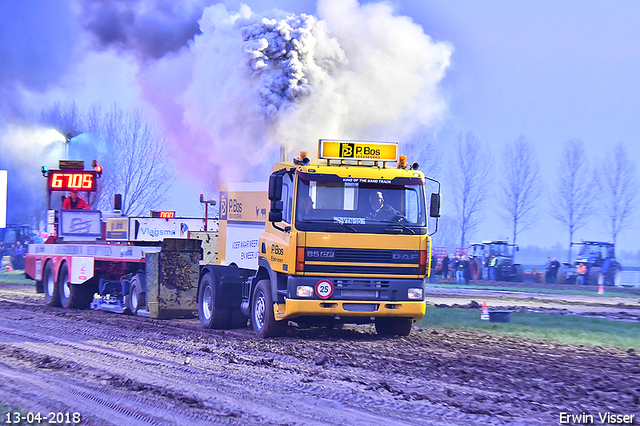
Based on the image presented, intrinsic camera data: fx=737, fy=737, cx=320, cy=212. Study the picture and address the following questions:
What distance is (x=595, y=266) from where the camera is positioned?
39188mm

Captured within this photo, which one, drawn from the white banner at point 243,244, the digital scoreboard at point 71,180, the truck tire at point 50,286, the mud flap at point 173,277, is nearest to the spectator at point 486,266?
the digital scoreboard at point 71,180

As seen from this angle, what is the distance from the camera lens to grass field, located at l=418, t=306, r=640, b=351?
14.0 m

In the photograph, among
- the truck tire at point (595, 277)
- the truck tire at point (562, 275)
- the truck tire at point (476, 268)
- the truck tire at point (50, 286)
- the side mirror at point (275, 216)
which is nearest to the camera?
the side mirror at point (275, 216)

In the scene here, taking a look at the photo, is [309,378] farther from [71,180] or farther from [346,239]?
[71,180]

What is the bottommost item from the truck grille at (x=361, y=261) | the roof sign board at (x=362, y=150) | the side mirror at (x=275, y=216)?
the truck grille at (x=361, y=261)

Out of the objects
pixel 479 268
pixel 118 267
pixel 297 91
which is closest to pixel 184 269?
pixel 118 267

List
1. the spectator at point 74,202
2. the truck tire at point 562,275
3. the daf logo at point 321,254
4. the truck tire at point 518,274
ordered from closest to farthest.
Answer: the daf logo at point 321,254
the spectator at point 74,202
the truck tire at point 562,275
the truck tire at point 518,274

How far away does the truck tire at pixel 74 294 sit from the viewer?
20.8 m

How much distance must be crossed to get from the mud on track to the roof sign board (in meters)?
3.25

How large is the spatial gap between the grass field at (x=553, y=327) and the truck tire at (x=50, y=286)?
429 inches

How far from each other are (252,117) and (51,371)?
960cm

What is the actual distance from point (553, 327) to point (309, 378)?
9001 mm

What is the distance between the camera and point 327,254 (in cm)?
1222

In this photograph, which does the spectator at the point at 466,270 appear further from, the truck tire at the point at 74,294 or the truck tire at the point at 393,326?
the truck tire at the point at 393,326
